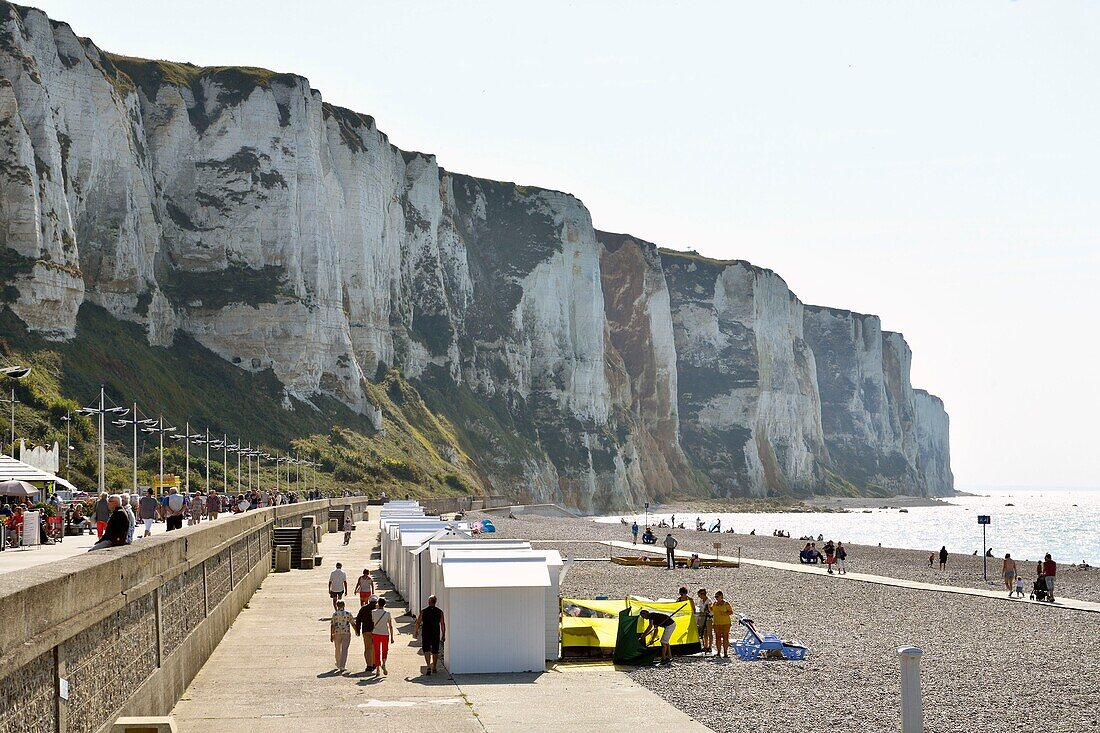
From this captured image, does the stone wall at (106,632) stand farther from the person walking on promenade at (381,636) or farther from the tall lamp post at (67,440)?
the tall lamp post at (67,440)

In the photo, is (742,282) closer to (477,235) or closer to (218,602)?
(477,235)

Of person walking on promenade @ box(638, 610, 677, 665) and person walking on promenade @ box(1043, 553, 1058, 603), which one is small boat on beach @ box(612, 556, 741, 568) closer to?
person walking on promenade @ box(1043, 553, 1058, 603)

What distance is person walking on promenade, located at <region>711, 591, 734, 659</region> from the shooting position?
73.0ft

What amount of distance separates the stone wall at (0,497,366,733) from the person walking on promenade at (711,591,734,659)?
29.4 feet

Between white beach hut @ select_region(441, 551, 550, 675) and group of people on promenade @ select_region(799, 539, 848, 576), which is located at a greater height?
white beach hut @ select_region(441, 551, 550, 675)

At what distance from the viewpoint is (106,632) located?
11.3m

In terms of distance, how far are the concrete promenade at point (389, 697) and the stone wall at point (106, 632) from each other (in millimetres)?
593

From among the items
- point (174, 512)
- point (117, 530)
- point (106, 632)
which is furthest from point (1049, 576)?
point (106, 632)

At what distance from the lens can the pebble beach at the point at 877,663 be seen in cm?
1647

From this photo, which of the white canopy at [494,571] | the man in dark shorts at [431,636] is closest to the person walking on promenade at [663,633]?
the white canopy at [494,571]

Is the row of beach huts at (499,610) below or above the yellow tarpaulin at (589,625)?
above

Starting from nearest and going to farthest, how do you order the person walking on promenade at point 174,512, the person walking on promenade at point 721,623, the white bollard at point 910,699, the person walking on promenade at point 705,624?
the white bollard at point 910,699
the person walking on promenade at point 721,623
the person walking on promenade at point 705,624
the person walking on promenade at point 174,512

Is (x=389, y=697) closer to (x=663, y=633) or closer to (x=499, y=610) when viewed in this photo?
(x=499, y=610)

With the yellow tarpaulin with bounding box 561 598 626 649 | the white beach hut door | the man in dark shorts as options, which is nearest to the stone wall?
the man in dark shorts
